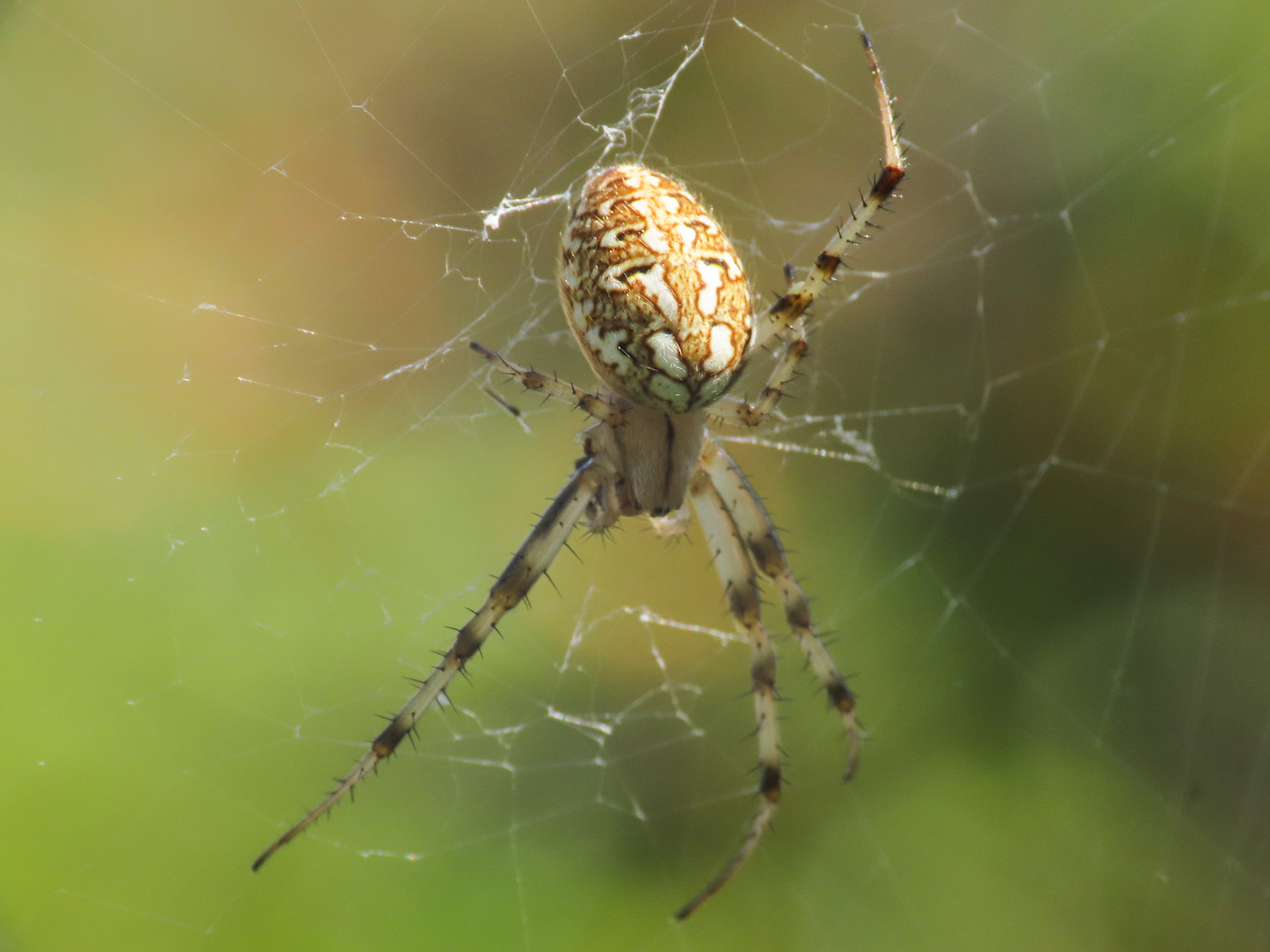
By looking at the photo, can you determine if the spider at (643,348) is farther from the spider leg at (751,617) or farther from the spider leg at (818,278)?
the spider leg at (751,617)

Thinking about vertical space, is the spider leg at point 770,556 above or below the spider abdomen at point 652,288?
below

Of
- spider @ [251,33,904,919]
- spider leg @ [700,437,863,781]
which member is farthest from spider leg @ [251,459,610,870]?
spider leg @ [700,437,863,781]

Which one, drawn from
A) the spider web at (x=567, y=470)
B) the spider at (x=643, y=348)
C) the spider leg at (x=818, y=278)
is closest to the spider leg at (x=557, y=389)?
the spider at (x=643, y=348)

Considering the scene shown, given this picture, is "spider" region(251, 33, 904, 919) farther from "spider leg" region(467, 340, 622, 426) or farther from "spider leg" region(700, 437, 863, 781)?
"spider leg" region(700, 437, 863, 781)

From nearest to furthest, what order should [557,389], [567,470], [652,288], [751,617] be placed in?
[652,288]
[557,389]
[751,617]
[567,470]

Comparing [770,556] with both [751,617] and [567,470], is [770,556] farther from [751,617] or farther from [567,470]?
[567,470]

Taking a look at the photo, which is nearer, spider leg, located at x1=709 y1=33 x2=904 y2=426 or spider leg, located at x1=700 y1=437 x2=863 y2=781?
spider leg, located at x1=709 y1=33 x2=904 y2=426

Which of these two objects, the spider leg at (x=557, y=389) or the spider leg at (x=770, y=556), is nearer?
the spider leg at (x=557, y=389)

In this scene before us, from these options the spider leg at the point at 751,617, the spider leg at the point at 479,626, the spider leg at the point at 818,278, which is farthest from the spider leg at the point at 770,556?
the spider leg at the point at 479,626

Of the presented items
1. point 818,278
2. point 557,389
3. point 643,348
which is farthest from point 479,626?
point 818,278
